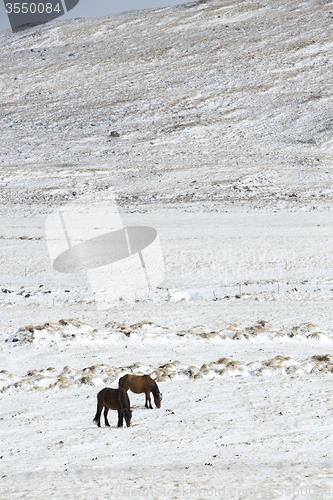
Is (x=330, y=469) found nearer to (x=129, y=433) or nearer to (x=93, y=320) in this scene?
(x=129, y=433)

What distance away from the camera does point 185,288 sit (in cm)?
2278

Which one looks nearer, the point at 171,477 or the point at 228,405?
the point at 171,477

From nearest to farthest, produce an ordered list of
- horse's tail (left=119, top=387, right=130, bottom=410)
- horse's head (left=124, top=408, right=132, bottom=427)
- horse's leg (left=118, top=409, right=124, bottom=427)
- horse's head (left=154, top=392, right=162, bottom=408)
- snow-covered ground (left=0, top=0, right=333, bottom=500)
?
snow-covered ground (left=0, top=0, right=333, bottom=500)
horse's tail (left=119, top=387, right=130, bottom=410)
horse's head (left=124, top=408, right=132, bottom=427)
horse's leg (left=118, top=409, right=124, bottom=427)
horse's head (left=154, top=392, right=162, bottom=408)

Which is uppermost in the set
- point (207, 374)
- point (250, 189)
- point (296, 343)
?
point (207, 374)

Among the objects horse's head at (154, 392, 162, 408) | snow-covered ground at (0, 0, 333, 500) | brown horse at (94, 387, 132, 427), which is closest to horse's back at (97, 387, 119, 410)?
brown horse at (94, 387, 132, 427)

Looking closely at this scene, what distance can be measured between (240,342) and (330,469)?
8476mm

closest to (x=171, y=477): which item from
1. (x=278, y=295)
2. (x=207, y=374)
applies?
(x=207, y=374)

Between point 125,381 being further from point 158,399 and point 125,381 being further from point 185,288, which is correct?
point 185,288

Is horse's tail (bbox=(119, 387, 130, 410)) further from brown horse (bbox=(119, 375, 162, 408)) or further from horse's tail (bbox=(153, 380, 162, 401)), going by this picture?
horse's tail (bbox=(153, 380, 162, 401))

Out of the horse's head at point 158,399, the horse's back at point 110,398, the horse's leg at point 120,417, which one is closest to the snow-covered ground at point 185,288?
the horse's head at point 158,399

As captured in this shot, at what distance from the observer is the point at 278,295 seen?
21250 millimetres

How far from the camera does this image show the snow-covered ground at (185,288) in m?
8.71

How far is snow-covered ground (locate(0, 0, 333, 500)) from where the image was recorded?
28.6ft

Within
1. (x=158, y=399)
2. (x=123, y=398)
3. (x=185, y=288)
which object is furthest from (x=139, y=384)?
(x=185, y=288)
